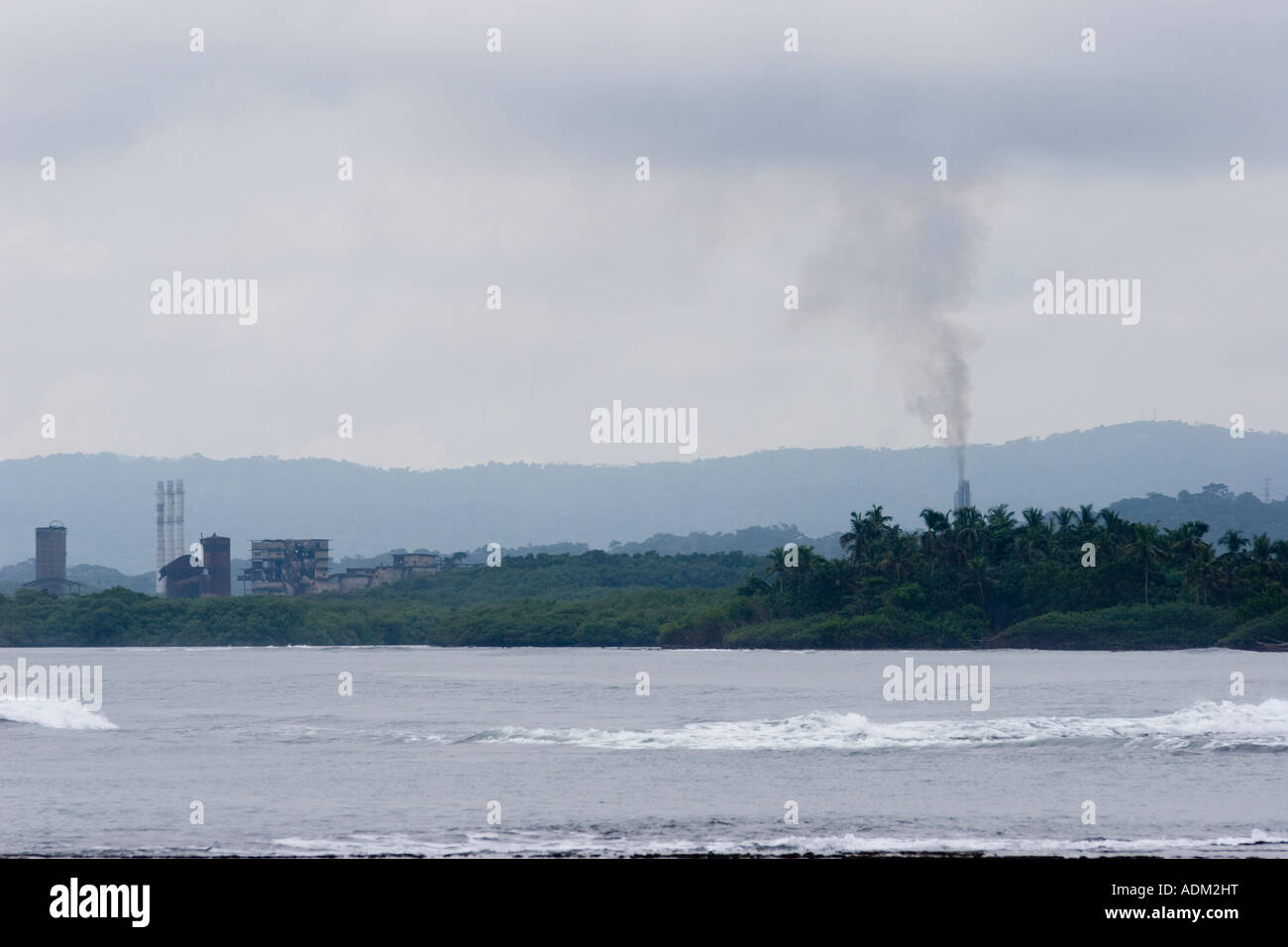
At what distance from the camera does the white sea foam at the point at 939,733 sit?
46.2 meters

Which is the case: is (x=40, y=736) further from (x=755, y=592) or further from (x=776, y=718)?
(x=755, y=592)

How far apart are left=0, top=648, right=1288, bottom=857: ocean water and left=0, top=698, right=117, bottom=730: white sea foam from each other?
0.47 feet

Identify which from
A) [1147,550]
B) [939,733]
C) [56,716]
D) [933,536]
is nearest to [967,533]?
[933,536]

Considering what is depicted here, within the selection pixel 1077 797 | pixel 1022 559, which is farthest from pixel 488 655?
pixel 1077 797

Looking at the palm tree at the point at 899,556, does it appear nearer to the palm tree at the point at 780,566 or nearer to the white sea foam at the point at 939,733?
the palm tree at the point at 780,566

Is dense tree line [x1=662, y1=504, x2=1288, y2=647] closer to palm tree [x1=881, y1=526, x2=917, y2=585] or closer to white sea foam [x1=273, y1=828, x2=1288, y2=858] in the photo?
palm tree [x1=881, y1=526, x2=917, y2=585]

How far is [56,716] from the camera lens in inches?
2311

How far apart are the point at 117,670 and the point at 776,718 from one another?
74.3 meters

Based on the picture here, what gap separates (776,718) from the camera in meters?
57.8

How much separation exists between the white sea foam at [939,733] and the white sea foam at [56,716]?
16.7 meters

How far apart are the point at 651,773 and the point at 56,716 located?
28.3m

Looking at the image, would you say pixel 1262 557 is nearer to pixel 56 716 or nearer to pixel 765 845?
pixel 56 716

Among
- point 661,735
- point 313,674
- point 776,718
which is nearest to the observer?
point 661,735

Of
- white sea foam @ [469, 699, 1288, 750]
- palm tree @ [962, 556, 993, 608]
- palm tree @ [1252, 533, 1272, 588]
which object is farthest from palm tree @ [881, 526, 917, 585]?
white sea foam @ [469, 699, 1288, 750]
